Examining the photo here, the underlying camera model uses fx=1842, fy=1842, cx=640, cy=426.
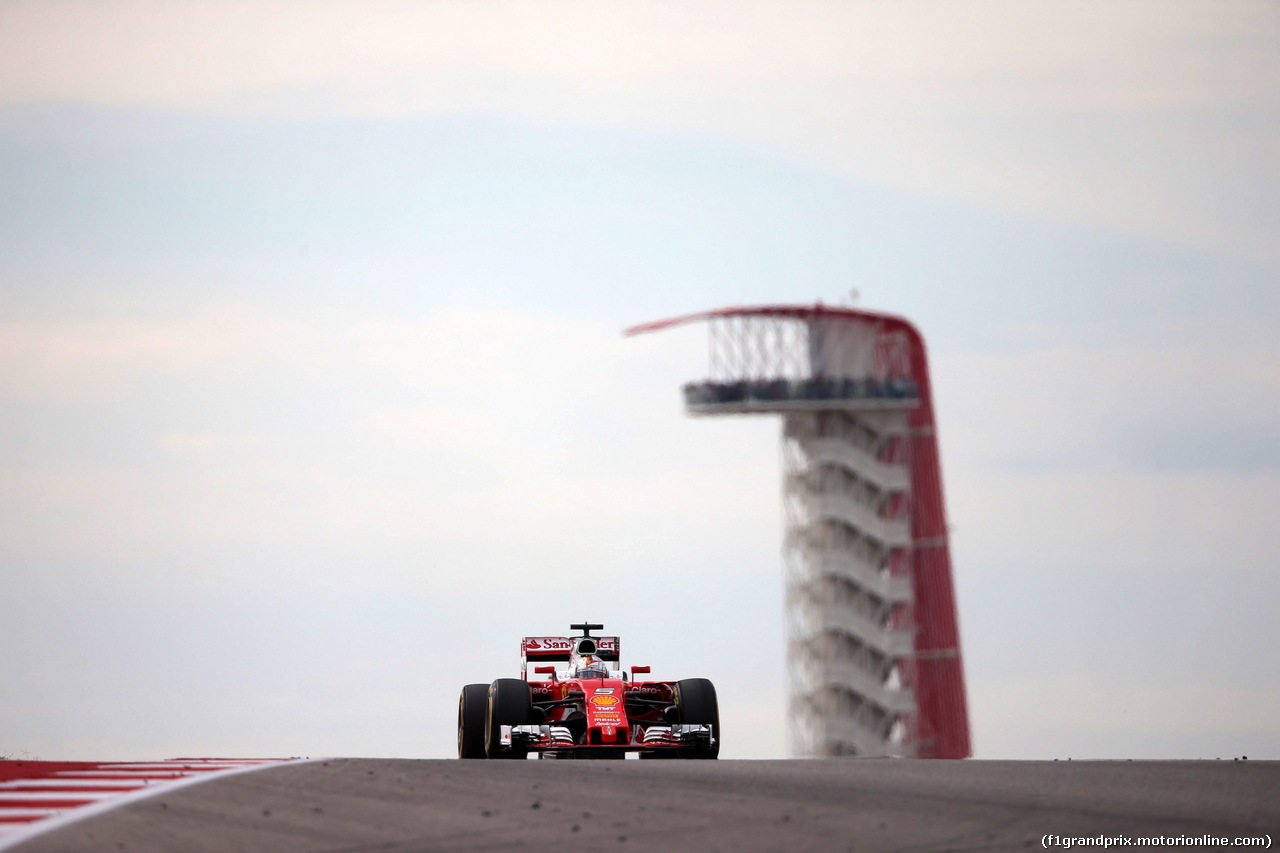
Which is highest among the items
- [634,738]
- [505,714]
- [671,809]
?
[505,714]

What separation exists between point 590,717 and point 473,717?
1474mm

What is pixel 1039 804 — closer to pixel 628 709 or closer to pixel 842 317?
pixel 628 709

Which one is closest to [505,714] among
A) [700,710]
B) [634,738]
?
[634,738]

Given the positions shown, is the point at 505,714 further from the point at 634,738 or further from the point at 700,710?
the point at 700,710

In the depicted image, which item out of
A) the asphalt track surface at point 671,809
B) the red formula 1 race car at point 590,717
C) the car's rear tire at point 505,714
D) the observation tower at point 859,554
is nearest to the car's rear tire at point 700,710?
the red formula 1 race car at point 590,717

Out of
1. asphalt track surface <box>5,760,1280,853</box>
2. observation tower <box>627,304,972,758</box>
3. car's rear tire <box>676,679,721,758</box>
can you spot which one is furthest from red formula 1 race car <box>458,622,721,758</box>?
observation tower <box>627,304,972,758</box>

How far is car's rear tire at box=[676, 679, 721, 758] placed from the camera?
74.2ft

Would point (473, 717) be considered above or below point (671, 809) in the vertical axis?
above

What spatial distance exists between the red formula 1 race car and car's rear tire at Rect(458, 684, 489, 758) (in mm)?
12

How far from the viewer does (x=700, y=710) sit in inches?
897

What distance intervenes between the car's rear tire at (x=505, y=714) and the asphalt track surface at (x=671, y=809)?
15.1 feet

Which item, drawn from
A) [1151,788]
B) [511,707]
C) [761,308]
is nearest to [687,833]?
[1151,788]

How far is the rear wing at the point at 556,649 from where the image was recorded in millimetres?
25219

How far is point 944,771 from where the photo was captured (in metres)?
17.1
